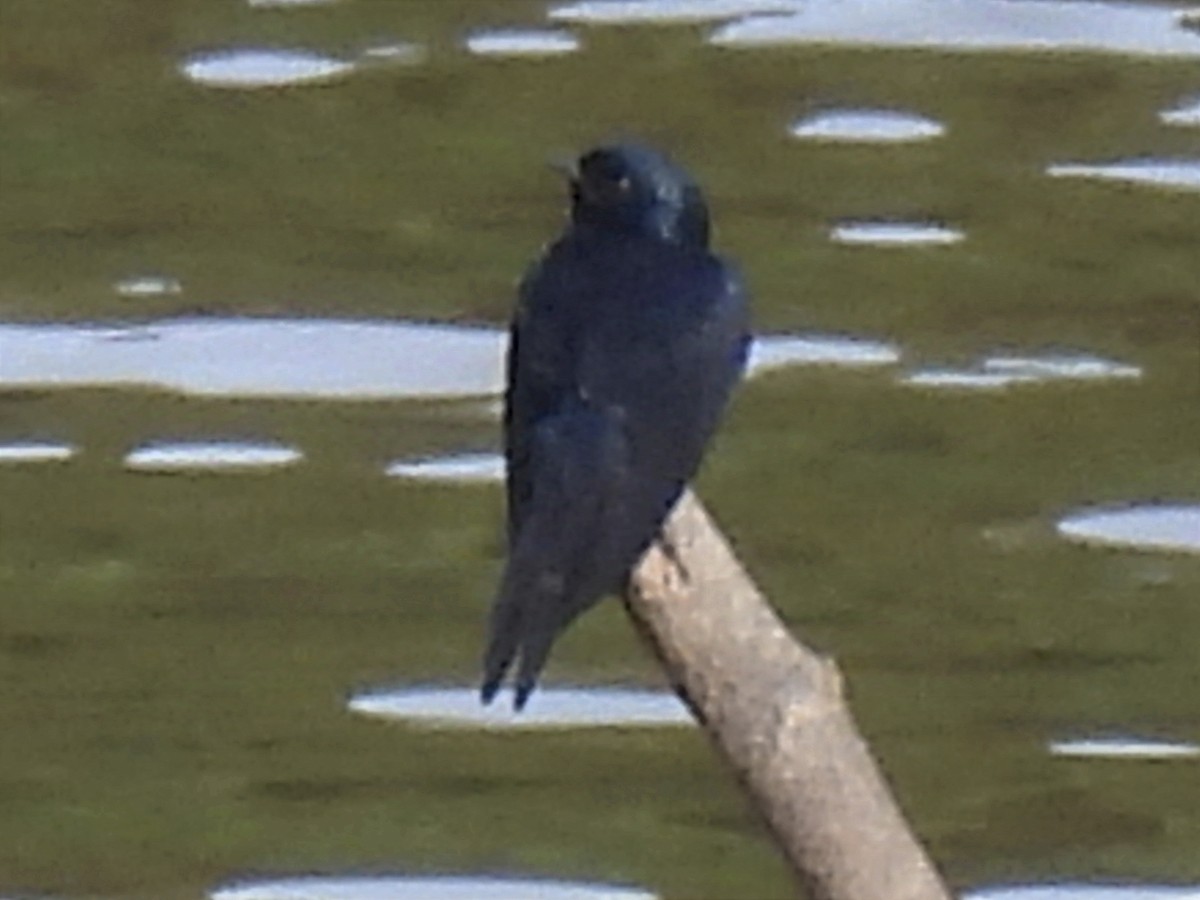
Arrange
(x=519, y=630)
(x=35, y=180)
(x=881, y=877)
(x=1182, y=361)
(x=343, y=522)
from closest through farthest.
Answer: (x=881, y=877) < (x=519, y=630) < (x=343, y=522) < (x=1182, y=361) < (x=35, y=180)

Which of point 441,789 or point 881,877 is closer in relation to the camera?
point 881,877

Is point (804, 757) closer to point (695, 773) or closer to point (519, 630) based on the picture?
point (519, 630)

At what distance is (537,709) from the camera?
217 inches

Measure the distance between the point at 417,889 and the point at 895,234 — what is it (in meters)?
1.60

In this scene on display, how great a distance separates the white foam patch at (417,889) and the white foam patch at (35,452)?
873 millimetres

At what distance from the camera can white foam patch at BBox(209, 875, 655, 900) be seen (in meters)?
5.24

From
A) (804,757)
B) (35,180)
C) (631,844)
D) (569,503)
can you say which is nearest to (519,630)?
(569,503)

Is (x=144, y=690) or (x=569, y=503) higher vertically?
(x=569, y=503)

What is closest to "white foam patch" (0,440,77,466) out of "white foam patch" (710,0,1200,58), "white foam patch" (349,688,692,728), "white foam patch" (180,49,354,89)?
"white foam patch" (349,688,692,728)

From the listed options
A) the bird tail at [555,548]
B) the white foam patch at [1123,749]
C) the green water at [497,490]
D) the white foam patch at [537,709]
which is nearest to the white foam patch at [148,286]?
the green water at [497,490]

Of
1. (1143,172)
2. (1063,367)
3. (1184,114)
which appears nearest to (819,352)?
(1063,367)

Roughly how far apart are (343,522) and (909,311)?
0.80 meters

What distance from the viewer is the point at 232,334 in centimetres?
633

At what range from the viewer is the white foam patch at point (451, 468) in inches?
235
